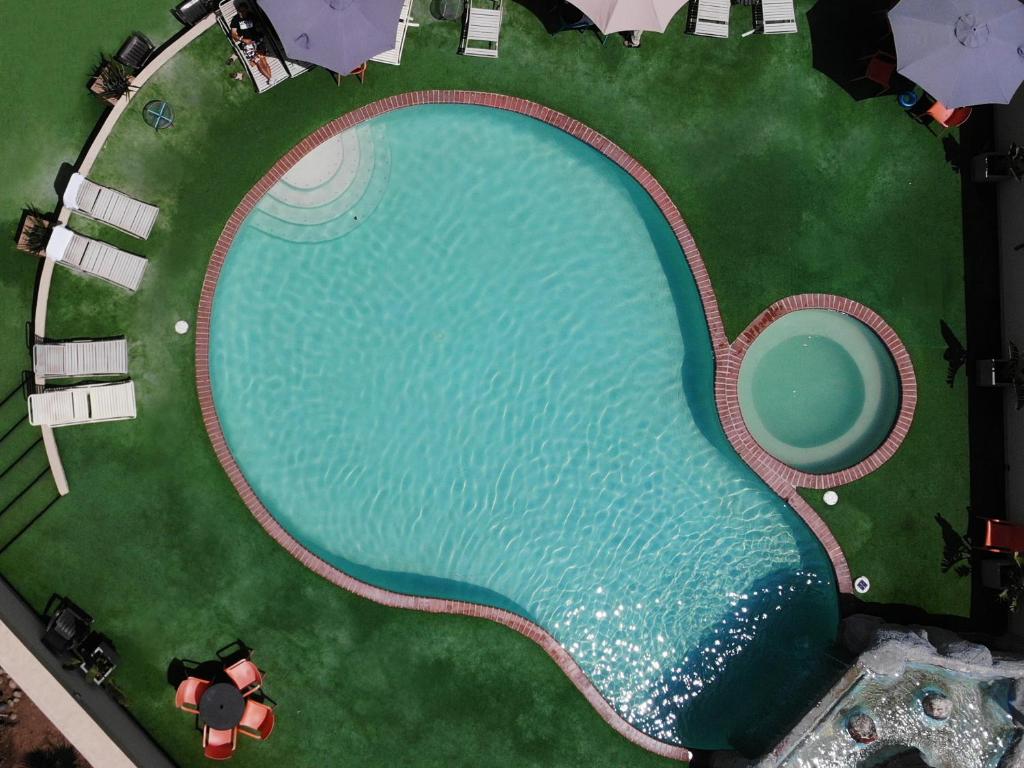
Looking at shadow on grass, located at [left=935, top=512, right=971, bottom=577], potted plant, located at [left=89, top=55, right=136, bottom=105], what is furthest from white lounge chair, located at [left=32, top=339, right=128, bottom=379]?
shadow on grass, located at [left=935, top=512, right=971, bottom=577]

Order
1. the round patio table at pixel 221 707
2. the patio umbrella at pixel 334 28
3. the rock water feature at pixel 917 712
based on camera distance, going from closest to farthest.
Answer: the patio umbrella at pixel 334 28 < the rock water feature at pixel 917 712 < the round patio table at pixel 221 707

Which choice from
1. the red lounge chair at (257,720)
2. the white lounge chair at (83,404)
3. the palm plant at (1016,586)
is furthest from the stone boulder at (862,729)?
the white lounge chair at (83,404)

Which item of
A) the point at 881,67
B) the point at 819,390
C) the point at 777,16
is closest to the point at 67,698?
the point at 819,390

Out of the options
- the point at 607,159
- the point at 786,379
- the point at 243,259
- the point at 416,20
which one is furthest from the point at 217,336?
the point at 786,379

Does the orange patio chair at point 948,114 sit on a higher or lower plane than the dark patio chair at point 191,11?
lower

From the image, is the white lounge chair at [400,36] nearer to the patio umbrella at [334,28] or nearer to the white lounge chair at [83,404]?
the patio umbrella at [334,28]

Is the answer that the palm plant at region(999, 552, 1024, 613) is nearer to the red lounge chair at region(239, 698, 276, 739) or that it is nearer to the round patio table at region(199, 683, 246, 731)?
the red lounge chair at region(239, 698, 276, 739)

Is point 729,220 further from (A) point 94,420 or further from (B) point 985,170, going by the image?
(A) point 94,420
